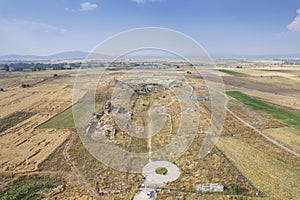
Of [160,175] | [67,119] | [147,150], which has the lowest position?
[160,175]

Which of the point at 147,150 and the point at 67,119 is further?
the point at 67,119

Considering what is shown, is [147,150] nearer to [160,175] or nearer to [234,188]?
[160,175]

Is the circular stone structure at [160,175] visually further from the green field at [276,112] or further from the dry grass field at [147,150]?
the green field at [276,112]

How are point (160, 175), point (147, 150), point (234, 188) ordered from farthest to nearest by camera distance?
1. point (147, 150)
2. point (160, 175)
3. point (234, 188)

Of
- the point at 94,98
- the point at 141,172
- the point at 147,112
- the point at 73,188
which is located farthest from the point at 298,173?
the point at 94,98

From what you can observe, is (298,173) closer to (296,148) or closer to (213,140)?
(296,148)

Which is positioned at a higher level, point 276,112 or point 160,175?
point 276,112

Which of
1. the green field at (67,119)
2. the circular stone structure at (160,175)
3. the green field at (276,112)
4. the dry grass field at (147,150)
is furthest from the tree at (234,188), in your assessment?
the green field at (67,119)

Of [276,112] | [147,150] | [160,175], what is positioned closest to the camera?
[160,175]

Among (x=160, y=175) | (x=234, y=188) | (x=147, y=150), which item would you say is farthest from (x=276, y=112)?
(x=160, y=175)
